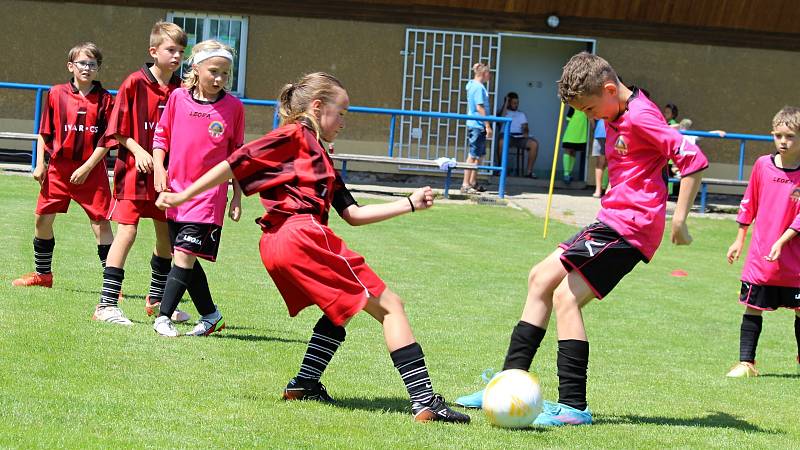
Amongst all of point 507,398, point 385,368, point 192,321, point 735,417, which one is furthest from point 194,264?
point 735,417

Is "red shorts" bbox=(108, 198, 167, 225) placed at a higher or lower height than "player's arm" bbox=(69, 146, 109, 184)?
lower

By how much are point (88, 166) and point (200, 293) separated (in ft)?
5.28

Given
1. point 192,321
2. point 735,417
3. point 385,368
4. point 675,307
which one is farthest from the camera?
point 675,307

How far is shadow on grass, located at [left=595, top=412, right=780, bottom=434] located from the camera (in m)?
5.59

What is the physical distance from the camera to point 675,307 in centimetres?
1048

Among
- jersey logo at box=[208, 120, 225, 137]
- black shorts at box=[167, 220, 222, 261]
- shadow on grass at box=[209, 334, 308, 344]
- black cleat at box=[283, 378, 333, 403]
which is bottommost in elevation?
shadow on grass at box=[209, 334, 308, 344]

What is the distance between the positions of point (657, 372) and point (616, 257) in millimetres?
2075

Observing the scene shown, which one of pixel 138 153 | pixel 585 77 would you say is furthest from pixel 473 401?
pixel 138 153

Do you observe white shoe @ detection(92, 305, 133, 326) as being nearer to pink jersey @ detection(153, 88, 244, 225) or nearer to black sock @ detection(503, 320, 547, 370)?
pink jersey @ detection(153, 88, 244, 225)

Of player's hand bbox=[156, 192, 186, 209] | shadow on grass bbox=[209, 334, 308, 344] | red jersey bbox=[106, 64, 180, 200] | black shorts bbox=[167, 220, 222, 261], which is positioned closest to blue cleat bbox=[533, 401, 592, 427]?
player's hand bbox=[156, 192, 186, 209]

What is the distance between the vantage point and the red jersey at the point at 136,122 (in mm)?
7434

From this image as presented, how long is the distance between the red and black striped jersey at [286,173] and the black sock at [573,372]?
4.39 ft

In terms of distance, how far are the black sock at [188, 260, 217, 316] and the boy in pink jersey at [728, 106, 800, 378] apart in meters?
3.40

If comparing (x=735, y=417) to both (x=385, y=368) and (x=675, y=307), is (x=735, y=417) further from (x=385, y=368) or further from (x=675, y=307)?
(x=675, y=307)
